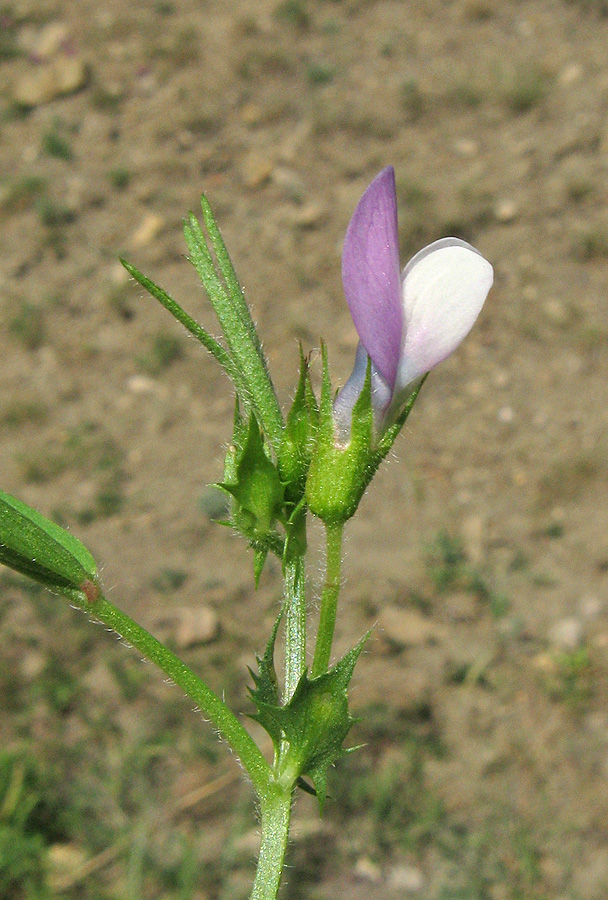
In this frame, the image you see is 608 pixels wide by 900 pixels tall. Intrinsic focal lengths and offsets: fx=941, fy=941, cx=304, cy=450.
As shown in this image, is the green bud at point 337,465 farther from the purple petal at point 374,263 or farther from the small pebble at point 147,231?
the small pebble at point 147,231

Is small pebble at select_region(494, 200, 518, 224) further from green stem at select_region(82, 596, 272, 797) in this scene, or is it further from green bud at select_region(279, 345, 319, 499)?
green stem at select_region(82, 596, 272, 797)

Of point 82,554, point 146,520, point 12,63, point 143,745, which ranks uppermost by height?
point 12,63

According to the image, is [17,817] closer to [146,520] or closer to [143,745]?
[143,745]

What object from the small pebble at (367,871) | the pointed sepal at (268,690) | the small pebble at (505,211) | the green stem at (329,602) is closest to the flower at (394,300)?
the green stem at (329,602)

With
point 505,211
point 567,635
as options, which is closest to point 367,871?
point 567,635

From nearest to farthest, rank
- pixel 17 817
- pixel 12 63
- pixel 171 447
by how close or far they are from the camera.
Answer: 1. pixel 17 817
2. pixel 171 447
3. pixel 12 63

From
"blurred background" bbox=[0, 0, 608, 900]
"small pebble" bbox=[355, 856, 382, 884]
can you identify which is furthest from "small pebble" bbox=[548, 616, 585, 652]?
"small pebble" bbox=[355, 856, 382, 884]

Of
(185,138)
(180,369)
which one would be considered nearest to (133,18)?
(185,138)
